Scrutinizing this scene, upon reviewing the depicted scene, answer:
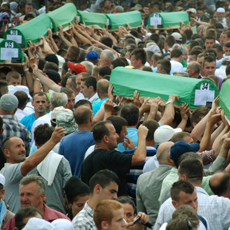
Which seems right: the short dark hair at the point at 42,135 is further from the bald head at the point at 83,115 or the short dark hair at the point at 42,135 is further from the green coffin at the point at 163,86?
the green coffin at the point at 163,86

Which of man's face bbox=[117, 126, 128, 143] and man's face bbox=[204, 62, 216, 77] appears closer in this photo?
man's face bbox=[117, 126, 128, 143]

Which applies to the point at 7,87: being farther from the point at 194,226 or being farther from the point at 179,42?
the point at 179,42

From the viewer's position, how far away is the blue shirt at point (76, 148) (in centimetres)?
511

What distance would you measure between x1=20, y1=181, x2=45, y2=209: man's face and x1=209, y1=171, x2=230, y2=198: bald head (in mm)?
1344

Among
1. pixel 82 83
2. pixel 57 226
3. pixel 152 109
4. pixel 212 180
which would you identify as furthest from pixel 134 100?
pixel 57 226

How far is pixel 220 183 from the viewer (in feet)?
12.7

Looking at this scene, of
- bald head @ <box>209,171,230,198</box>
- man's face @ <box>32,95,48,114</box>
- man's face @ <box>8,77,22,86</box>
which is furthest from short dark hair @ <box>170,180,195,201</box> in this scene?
man's face @ <box>8,77,22,86</box>

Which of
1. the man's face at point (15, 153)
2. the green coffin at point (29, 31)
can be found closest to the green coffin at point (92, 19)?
the green coffin at point (29, 31)

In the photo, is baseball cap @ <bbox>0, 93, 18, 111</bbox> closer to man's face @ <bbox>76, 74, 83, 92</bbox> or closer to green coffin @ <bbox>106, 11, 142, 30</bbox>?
man's face @ <bbox>76, 74, 83, 92</bbox>

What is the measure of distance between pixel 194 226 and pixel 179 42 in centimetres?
939

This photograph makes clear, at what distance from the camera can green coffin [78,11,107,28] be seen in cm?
1297

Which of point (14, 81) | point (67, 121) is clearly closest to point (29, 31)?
point (14, 81)

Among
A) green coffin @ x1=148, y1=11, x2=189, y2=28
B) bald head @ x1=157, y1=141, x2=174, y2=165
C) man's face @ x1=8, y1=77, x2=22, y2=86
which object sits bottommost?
green coffin @ x1=148, y1=11, x2=189, y2=28

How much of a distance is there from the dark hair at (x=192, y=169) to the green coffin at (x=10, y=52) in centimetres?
534
